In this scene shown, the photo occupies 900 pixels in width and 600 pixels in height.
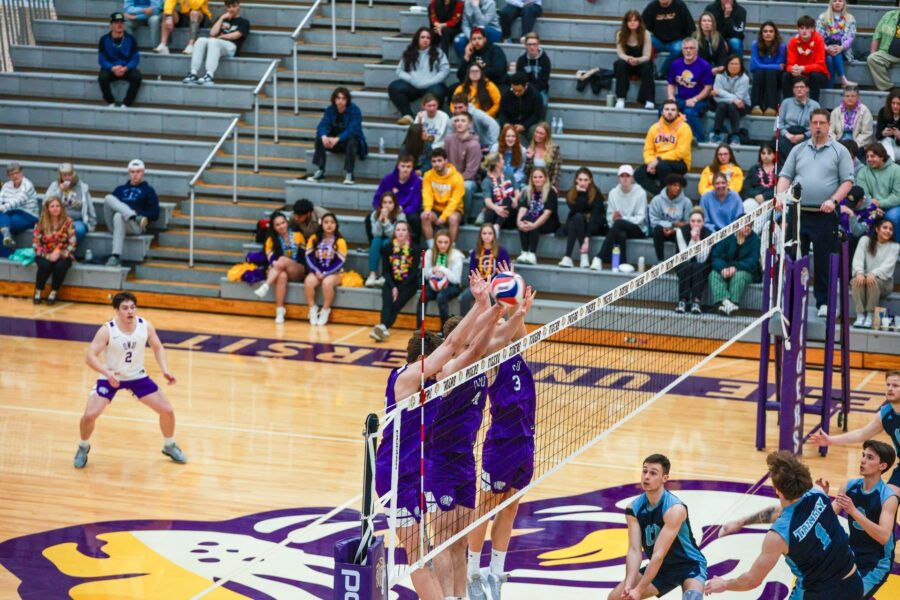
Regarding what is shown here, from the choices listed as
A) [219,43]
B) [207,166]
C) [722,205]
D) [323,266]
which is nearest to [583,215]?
[722,205]

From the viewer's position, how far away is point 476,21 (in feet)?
71.0

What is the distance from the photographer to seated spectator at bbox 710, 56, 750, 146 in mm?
19906

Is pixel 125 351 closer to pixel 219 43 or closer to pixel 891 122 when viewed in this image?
pixel 219 43

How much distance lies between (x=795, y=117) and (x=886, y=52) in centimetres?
202

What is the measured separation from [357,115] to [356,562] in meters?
14.0

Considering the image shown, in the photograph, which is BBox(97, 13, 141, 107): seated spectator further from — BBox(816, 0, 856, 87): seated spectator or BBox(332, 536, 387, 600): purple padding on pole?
BBox(332, 536, 387, 600): purple padding on pole

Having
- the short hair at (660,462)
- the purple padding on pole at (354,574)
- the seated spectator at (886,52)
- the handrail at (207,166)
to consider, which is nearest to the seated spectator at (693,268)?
the seated spectator at (886,52)

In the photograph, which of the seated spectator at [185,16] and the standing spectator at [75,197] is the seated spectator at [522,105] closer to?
the seated spectator at [185,16]

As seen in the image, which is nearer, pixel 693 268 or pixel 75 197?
pixel 693 268

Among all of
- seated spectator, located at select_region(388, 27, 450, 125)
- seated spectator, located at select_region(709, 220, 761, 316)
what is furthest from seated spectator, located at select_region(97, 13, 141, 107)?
seated spectator, located at select_region(709, 220, 761, 316)

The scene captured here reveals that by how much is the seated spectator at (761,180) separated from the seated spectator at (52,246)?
9913 mm

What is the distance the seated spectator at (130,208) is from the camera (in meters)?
20.4

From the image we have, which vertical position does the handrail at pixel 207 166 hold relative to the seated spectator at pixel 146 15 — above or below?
below

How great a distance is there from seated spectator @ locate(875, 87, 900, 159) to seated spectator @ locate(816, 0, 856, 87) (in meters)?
1.34
